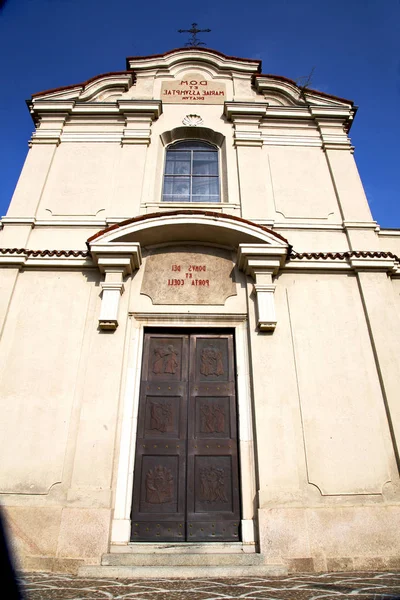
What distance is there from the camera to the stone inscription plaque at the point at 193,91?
10.3 metres

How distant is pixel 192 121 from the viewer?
991 centimetres

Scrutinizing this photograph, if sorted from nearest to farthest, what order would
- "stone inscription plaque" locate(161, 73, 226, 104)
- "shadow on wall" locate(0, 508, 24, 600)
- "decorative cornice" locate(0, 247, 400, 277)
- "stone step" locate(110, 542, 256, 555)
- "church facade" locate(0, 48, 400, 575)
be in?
1. "shadow on wall" locate(0, 508, 24, 600)
2. "stone step" locate(110, 542, 256, 555)
3. "church facade" locate(0, 48, 400, 575)
4. "decorative cornice" locate(0, 247, 400, 277)
5. "stone inscription plaque" locate(161, 73, 226, 104)

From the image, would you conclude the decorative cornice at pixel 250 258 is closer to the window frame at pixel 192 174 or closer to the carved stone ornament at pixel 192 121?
the window frame at pixel 192 174

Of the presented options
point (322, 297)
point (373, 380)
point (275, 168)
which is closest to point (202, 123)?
point (275, 168)

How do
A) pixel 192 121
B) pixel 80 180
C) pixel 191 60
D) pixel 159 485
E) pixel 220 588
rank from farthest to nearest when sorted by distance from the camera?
pixel 191 60
pixel 192 121
pixel 80 180
pixel 159 485
pixel 220 588

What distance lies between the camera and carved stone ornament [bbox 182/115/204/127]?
9812 millimetres

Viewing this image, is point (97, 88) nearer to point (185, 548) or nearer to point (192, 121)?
point (192, 121)

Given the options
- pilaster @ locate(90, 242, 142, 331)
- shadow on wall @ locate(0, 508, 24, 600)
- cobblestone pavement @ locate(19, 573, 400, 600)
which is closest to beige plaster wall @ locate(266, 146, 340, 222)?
pilaster @ locate(90, 242, 142, 331)

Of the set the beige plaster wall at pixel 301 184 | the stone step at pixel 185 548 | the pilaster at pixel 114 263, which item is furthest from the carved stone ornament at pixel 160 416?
the beige plaster wall at pixel 301 184

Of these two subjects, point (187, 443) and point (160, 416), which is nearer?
point (187, 443)

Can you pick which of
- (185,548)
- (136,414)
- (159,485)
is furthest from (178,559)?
(136,414)

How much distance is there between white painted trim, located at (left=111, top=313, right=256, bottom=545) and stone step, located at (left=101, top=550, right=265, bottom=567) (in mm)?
470

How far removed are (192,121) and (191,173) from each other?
1.57m

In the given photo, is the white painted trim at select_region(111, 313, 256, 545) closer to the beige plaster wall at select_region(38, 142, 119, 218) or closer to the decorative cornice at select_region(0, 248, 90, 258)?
the decorative cornice at select_region(0, 248, 90, 258)
